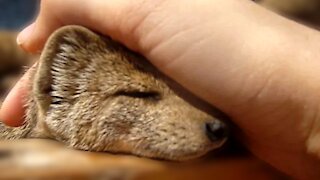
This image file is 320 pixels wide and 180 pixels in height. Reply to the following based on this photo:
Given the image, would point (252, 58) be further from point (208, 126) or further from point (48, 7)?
point (48, 7)

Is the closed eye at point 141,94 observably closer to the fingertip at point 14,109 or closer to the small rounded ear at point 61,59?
the small rounded ear at point 61,59

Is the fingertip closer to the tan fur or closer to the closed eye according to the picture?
the tan fur

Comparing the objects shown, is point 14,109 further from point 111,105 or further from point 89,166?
point 89,166

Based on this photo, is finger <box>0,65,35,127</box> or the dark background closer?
finger <box>0,65,35,127</box>

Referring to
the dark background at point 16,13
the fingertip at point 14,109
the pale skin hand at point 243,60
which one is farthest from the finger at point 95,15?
the dark background at point 16,13

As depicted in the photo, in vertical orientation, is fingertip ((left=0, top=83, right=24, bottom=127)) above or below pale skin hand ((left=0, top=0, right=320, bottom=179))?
below

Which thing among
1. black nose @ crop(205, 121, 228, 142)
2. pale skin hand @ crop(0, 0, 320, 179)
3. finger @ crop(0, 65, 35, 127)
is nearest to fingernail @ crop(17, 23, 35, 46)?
finger @ crop(0, 65, 35, 127)

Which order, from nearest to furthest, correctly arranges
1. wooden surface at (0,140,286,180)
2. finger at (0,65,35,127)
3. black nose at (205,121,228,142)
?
wooden surface at (0,140,286,180) < black nose at (205,121,228,142) < finger at (0,65,35,127)
